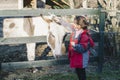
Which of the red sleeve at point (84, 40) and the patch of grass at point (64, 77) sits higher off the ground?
A: the red sleeve at point (84, 40)

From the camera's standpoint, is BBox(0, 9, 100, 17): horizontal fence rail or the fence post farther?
the fence post

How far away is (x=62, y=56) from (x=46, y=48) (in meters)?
2.66

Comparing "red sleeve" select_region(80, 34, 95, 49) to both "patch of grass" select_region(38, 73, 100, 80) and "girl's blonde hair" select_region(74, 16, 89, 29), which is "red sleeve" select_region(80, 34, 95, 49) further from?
"patch of grass" select_region(38, 73, 100, 80)

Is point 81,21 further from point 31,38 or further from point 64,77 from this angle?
point 64,77

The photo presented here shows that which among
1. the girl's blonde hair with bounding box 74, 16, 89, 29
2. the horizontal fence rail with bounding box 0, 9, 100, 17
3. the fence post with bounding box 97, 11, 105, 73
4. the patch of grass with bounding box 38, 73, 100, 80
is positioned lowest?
the patch of grass with bounding box 38, 73, 100, 80

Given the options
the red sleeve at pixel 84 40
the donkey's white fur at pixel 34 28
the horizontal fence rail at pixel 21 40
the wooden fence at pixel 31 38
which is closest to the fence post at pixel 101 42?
the wooden fence at pixel 31 38

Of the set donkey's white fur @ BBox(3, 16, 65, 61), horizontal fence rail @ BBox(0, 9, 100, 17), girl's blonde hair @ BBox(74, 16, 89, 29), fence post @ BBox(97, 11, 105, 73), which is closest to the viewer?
girl's blonde hair @ BBox(74, 16, 89, 29)

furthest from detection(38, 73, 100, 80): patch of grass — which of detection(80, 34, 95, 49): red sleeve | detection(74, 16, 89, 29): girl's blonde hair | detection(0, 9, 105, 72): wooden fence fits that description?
detection(74, 16, 89, 29): girl's blonde hair

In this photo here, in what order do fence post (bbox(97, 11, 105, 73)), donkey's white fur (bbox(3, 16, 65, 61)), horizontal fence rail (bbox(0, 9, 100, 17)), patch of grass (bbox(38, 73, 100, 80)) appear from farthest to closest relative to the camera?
1. fence post (bbox(97, 11, 105, 73))
2. patch of grass (bbox(38, 73, 100, 80))
3. donkey's white fur (bbox(3, 16, 65, 61))
4. horizontal fence rail (bbox(0, 9, 100, 17))

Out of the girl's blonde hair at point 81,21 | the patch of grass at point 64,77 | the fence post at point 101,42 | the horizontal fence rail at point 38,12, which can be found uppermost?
the horizontal fence rail at point 38,12

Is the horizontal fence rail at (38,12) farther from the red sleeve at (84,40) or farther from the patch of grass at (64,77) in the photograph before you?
the patch of grass at (64,77)

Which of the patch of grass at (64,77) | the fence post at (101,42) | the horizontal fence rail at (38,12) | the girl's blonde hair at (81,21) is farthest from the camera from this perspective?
the fence post at (101,42)

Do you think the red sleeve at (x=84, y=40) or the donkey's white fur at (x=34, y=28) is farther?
the donkey's white fur at (x=34, y=28)

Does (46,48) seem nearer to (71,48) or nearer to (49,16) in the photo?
(49,16)
